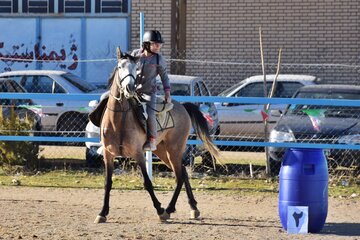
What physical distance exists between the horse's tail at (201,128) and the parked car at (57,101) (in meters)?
5.07

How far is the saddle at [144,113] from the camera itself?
1081 cm

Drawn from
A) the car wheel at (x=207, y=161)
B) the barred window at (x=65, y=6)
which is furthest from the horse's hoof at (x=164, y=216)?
the barred window at (x=65, y=6)

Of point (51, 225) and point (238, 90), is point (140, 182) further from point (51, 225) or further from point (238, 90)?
point (238, 90)

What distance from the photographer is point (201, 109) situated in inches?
618

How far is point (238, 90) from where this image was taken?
18.8 metres

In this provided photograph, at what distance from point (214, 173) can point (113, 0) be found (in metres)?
11.2

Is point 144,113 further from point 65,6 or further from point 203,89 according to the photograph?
point 65,6

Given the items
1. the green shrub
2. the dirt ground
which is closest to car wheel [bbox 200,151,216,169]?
the dirt ground

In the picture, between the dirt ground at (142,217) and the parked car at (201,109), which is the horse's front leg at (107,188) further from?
the parked car at (201,109)

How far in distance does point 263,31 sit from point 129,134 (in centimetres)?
1383

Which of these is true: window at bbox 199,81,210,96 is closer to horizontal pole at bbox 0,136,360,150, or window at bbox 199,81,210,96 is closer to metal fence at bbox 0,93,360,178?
metal fence at bbox 0,93,360,178

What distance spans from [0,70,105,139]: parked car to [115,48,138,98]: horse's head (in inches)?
243

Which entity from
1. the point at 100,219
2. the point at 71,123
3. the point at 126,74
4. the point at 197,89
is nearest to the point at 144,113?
the point at 126,74

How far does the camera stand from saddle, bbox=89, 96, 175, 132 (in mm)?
10812
